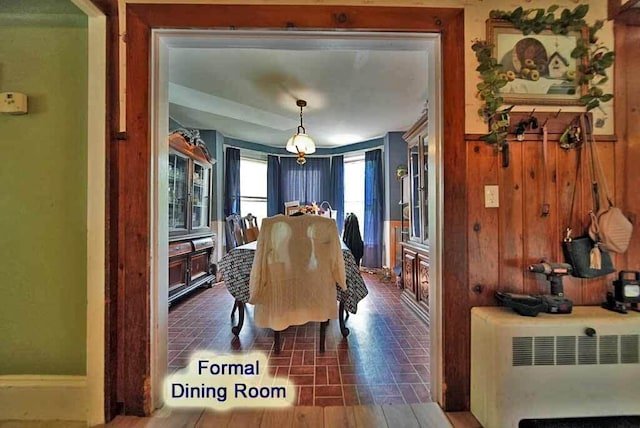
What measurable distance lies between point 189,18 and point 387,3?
3.29 ft

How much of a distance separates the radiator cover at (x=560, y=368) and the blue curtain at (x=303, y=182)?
447 centimetres

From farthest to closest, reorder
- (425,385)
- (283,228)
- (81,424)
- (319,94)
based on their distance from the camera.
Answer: (319,94) → (283,228) → (425,385) → (81,424)

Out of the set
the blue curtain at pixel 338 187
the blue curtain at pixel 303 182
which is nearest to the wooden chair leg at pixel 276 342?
the blue curtain at pixel 338 187

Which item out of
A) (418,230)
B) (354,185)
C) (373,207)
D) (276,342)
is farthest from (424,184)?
(354,185)

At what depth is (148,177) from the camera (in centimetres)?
143

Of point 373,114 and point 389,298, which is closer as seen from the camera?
point 389,298

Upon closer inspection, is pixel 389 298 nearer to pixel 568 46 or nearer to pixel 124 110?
pixel 568 46

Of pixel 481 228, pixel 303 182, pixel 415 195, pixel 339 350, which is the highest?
pixel 303 182

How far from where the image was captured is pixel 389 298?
349 centimetres

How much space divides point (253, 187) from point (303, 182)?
96 cm

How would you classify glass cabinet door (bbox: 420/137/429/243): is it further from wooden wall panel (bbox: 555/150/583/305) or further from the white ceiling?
wooden wall panel (bbox: 555/150/583/305)

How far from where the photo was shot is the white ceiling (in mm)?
1520

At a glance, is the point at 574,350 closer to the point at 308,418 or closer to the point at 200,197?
the point at 308,418

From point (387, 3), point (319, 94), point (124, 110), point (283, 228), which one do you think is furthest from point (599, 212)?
point (319, 94)
